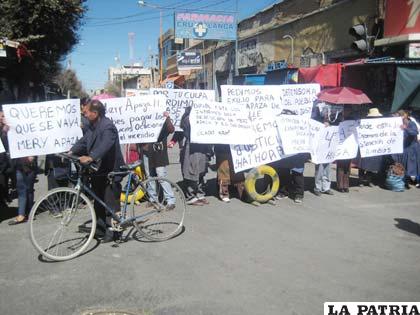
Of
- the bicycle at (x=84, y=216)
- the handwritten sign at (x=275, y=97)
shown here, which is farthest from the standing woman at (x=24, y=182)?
the handwritten sign at (x=275, y=97)

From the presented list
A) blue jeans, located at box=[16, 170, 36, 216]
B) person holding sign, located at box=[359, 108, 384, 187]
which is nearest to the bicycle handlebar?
blue jeans, located at box=[16, 170, 36, 216]

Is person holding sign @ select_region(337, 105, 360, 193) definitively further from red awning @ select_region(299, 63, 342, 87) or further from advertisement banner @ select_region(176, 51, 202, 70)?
advertisement banner @ select_region(176, 51, 202, 70)

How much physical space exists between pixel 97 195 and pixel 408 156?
281 inches

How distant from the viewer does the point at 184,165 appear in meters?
8.00

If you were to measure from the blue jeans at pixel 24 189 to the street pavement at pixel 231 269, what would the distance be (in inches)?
11.2

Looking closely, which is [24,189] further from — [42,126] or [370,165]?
[370,165]

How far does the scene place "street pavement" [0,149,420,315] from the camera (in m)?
4.19

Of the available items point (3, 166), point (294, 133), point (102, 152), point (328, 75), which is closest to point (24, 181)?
point (3, 166)

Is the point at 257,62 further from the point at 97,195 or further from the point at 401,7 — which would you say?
the point at 97,195

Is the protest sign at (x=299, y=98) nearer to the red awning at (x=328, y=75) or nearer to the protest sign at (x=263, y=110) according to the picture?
the protest sign at (x=263, y=110)

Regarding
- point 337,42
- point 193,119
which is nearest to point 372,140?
point 193,119

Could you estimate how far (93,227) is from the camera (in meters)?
5.39

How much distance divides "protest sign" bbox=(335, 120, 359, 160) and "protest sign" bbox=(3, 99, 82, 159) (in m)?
5.19

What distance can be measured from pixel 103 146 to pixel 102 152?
8 centimetres
